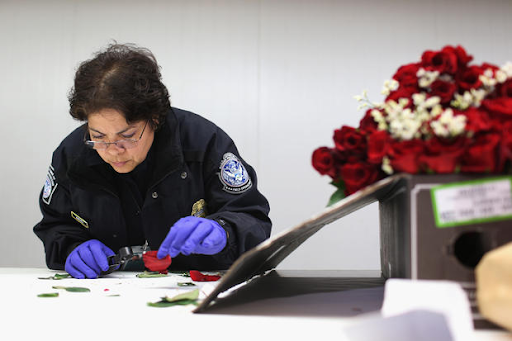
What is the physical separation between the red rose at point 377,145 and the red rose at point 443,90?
91mm

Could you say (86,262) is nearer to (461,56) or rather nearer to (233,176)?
(233,176)

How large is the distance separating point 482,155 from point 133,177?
116cm

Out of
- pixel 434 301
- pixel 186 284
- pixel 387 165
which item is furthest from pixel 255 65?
pixel 434 301

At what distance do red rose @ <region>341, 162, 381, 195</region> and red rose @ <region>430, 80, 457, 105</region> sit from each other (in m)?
0.13

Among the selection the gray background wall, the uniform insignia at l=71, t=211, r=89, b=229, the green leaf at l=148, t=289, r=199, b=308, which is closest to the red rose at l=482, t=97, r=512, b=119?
the green leaf at l=148, t=289, r=199, b=308

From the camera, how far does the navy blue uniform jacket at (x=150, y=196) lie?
4.81ft

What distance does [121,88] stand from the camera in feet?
4.42

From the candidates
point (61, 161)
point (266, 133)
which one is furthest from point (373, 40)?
point (61, 161)

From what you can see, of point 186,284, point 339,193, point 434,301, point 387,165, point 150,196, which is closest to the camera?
point 434,301

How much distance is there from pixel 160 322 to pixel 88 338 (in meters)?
0.10

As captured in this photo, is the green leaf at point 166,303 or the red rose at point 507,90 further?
the green leaf at point 166,303

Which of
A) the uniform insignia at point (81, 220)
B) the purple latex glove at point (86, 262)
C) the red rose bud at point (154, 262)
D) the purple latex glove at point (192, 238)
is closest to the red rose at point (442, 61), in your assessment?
the purple latex glove at point (192, 238)

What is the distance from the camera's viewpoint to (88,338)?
0.57 meters

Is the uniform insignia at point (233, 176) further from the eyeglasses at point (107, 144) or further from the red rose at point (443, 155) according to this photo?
the red rose at point (443, 155)
